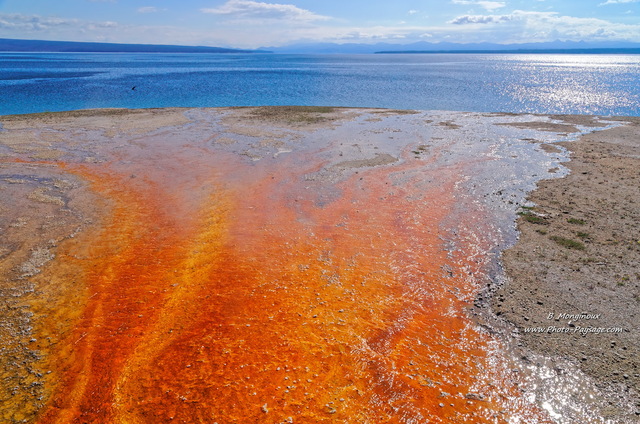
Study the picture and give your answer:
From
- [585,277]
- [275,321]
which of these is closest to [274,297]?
[275,321]

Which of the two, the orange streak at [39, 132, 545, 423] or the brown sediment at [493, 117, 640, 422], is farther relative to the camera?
the brown sediment at [493, 117, 640, 422]

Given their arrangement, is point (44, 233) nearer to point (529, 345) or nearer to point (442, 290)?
point (442, 290)

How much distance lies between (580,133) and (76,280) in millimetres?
38348

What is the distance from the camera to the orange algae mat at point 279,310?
799cm

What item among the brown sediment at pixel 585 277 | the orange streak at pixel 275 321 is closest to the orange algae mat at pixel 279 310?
the orange streak at pixel 275 321

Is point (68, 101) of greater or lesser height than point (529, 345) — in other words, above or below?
above

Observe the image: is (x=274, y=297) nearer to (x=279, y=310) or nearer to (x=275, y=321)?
(x=279, y=310)

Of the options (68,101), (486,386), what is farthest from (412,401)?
(68,101)

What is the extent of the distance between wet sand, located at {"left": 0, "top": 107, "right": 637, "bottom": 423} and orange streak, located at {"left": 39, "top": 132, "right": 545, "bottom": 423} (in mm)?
49

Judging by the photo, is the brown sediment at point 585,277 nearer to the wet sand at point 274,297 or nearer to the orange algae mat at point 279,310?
the wet sand at point 274,297

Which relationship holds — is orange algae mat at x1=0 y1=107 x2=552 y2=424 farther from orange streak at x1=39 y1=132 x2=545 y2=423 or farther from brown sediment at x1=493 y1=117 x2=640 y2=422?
brown sediment at x1=493 y1=117 x2=640 y2=422

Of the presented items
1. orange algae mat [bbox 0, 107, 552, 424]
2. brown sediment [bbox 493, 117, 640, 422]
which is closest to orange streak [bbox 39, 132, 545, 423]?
orange algae mat [bbox 0, 107, 552, 424]

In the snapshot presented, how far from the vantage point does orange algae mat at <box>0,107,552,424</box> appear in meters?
7.99

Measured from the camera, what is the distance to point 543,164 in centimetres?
2464
